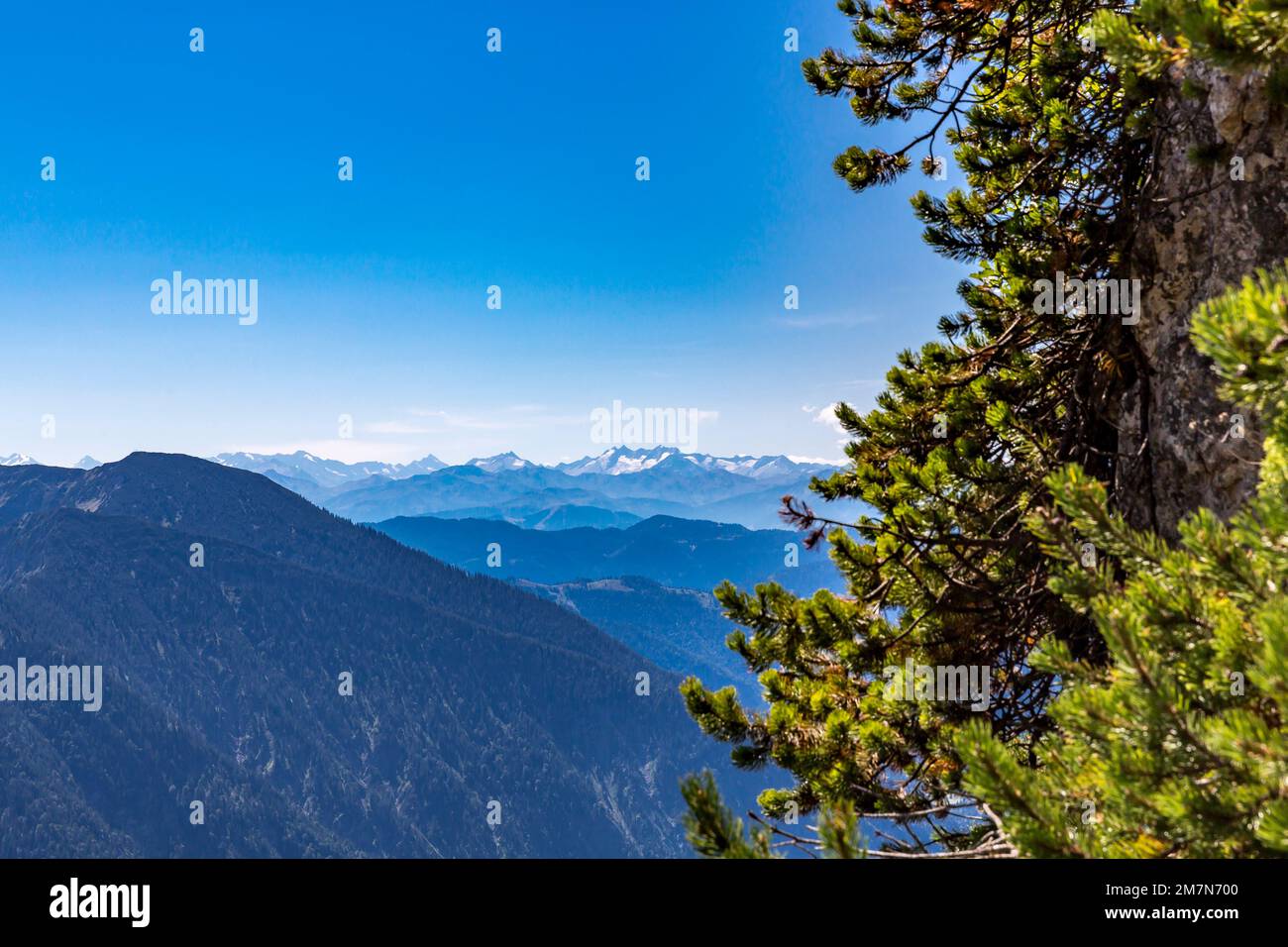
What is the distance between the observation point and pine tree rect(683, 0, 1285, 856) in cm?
627

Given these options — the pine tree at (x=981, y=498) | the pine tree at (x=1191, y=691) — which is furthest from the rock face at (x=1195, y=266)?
the pine tree at (x=1191, y=691)

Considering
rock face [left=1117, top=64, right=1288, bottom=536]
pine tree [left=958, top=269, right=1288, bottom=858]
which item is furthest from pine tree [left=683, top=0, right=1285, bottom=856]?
pine tree [left=958, top=269, right=1288, bottom=858]

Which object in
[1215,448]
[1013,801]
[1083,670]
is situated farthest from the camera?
[1215,448]

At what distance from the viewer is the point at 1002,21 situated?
913cm

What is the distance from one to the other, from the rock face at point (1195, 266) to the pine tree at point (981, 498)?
8.6 inches

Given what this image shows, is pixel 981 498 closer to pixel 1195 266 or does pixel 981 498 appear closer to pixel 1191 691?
pixel 1195 266

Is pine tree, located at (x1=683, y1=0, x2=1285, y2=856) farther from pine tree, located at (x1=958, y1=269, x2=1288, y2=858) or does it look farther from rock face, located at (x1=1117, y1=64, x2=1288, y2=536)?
pine tree, located at (x1=958, y1=269, x2=1288, y2=858)

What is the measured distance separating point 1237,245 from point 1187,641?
4.57m

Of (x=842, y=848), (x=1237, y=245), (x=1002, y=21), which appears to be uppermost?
(x=1002, y=21)

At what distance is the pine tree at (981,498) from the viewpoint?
6.27m

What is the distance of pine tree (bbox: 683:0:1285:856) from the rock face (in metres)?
0.22
